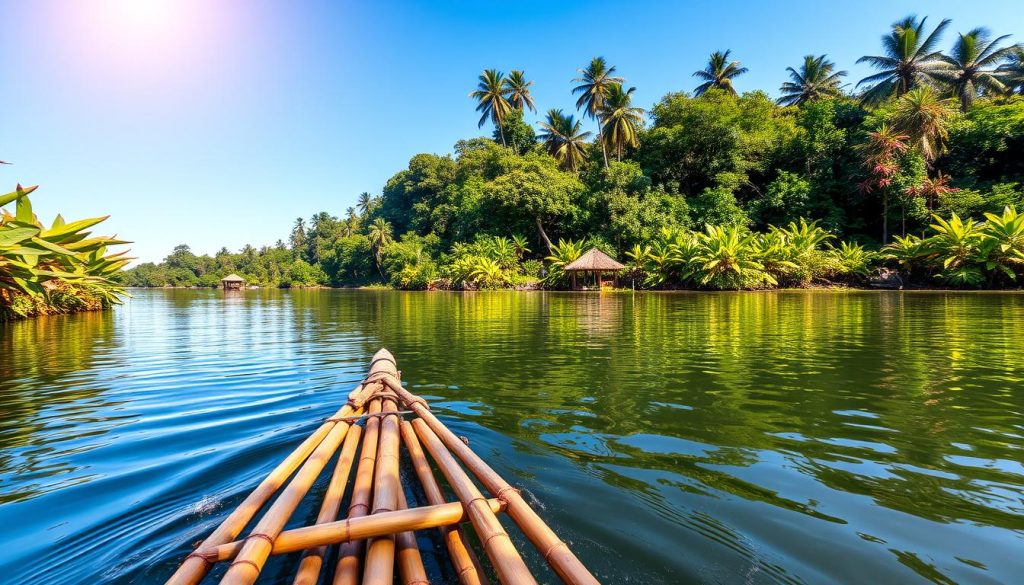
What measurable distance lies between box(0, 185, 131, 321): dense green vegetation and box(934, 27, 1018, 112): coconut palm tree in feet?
146

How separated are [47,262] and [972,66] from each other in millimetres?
48376

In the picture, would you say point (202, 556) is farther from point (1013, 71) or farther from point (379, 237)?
point (379, 237)

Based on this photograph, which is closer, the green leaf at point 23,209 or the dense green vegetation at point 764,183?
the green leaf at point 23,209

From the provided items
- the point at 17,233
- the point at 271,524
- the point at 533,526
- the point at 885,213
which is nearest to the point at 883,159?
the point at 885,213

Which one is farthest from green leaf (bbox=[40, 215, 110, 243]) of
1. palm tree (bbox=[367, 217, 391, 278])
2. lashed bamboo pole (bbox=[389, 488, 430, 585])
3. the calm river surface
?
palm tree (bbox=[367, 217, 391, 278])

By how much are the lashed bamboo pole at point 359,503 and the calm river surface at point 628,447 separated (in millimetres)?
354

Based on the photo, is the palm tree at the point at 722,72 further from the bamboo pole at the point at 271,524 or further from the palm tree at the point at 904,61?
the bamboo pole at the point at 271,524

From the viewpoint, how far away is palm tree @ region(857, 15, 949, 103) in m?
30.0

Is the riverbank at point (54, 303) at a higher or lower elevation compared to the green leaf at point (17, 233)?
lower

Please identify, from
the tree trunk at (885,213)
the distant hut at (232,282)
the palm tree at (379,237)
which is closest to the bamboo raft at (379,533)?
the tree trunk at (885,213)

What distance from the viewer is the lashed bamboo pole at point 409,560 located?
149 cm

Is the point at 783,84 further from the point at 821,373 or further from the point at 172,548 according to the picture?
the point at 172,548

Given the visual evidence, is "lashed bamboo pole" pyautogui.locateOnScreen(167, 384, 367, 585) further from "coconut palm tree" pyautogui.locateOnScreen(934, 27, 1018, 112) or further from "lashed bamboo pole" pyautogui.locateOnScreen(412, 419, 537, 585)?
"coconut palm tree" pyautogui.locateOnScreen(934, 27, 1018, 112)

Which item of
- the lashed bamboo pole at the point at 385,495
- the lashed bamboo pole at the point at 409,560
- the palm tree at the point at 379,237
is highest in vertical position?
the palm tree at the point at 379,237
